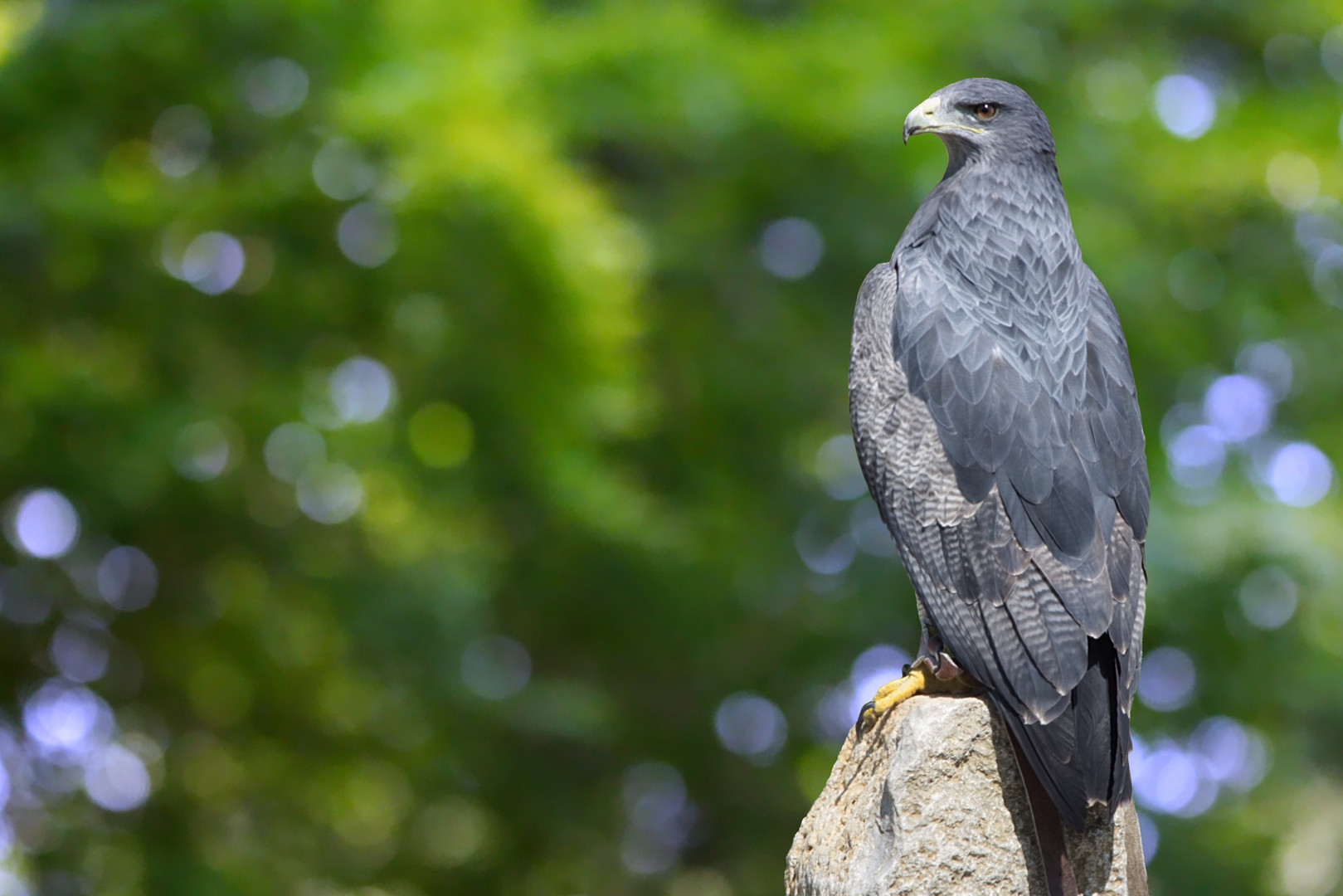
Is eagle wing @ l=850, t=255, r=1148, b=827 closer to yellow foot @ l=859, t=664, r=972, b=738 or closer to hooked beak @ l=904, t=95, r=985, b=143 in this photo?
yellow foot @ l=859, t=664, r=972, b=738

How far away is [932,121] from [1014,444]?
106cm

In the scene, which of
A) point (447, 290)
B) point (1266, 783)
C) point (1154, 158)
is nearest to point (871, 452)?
point (447, 290)

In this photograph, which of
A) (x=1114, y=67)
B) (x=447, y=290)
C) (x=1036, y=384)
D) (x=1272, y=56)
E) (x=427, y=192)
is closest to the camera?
(x=1036, y=384)

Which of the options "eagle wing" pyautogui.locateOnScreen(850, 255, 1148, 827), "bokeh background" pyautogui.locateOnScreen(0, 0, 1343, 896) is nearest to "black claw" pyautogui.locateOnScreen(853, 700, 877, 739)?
"eagle wing" pyautogui.locateOnScreen(850, 255, 1148, 827)

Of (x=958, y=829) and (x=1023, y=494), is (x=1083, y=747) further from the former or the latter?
(x=1023, y=494)

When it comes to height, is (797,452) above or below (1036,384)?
above

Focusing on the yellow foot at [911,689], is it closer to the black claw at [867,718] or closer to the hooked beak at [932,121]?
the black claw at [867,718]

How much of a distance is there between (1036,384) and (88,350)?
19.2ft

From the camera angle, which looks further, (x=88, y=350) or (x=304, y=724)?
(x=304, y=724)

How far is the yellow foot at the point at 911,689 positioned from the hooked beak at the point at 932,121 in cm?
152

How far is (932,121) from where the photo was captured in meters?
3.98

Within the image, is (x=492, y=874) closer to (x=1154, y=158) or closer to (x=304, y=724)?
(x=304, y=724)

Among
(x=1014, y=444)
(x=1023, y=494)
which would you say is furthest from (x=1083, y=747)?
(x=1014, y=444)

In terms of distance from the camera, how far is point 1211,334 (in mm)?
9195
